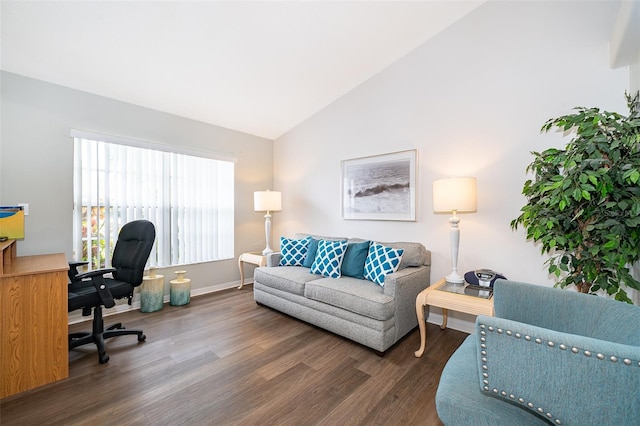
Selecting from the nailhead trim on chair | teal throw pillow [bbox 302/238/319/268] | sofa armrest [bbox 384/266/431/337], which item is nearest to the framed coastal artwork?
teal throw pillow [bbox 302/238/319/268]

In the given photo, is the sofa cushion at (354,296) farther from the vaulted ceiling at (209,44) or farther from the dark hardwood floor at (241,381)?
the vaulted ceiling at (209,44)

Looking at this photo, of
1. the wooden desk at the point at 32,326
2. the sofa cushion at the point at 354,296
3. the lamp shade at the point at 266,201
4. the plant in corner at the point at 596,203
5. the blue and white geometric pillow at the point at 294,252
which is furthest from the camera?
the lamp shade at the point at 266,201

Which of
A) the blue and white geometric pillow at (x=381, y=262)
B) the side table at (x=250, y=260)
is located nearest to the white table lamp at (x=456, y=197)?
the blue and white geometric pillow at (x=381, y=262)

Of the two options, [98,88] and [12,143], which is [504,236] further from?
[12,143]

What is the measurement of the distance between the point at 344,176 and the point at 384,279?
5.38 feet

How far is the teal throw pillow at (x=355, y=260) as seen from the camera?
111 inches

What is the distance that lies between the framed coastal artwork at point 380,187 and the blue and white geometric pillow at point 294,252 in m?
0.69

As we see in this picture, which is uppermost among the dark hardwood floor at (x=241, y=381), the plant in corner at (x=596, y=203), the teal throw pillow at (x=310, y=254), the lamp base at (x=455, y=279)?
the plant in corner at (x=596, y=203)

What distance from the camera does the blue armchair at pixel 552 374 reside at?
77 centimetres

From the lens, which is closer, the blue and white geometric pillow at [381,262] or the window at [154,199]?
the blue and white geometric pillow at [381,262]

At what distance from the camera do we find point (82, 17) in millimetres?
2059

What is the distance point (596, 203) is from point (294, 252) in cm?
273

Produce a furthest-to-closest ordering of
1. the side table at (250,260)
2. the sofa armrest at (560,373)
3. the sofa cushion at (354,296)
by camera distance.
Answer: the side table at (250,260) → the sofa cushion at (354,296) → the sofa armrest at (560,373)

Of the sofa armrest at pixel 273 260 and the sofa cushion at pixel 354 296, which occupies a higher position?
the sofa armrest at pixel 273 260
